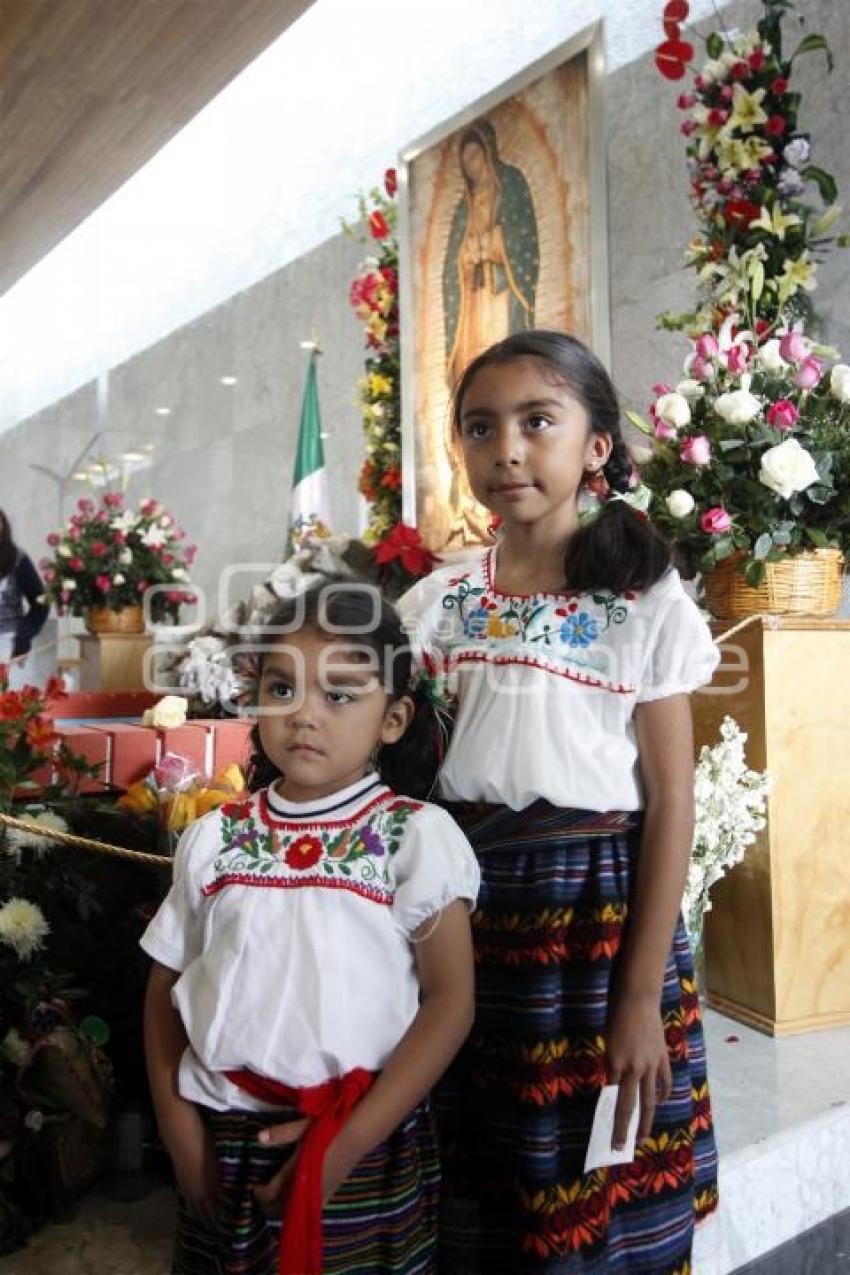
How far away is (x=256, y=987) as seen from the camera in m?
1.12

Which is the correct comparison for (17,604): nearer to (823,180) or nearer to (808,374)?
(823,180)

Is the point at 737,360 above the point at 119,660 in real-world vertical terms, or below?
above

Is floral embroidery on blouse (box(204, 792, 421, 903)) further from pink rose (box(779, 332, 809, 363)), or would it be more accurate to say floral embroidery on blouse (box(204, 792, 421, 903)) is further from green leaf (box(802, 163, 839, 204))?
green leaf (box(802, 163, 839, 204))

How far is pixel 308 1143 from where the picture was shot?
106 cm

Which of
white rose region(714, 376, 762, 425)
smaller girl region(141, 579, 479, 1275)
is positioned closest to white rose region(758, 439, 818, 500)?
white rose region(714, 376, 762, 425)

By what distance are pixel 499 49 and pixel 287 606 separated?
4.58 metres

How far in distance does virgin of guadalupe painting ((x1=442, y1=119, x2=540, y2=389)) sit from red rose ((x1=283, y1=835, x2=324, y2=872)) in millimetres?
3366

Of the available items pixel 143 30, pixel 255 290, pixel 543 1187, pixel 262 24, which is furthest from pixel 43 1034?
pixel 255 290

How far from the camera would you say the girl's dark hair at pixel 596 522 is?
134 cm

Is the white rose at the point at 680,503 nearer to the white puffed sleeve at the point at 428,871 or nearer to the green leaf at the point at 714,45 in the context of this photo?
the white puffed sleeve at the point at 428,871

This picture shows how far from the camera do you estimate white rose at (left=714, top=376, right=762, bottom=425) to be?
2312mm

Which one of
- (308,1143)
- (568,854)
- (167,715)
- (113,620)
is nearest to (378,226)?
(113,620)

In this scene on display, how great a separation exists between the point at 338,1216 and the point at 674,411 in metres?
1.85

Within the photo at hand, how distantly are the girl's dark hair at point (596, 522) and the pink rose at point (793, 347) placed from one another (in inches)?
47.2
